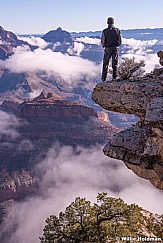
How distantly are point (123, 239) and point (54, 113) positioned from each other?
6758 inches

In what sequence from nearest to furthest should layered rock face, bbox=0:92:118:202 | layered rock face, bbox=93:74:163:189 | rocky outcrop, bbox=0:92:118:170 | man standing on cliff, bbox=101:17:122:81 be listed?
1. layered rock face, bbox=93:74:163:189
2. man standing on cliff, bbox=101:17:122:81
3. layered rock face, bbox=0:92:118:202
4. rocky outcrop, bbox=0:92:118:170

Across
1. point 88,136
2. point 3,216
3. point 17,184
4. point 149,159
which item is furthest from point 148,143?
point 88,136

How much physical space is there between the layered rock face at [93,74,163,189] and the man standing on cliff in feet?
6.54

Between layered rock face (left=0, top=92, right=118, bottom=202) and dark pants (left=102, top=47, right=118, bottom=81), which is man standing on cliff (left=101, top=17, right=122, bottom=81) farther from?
layered rock face (left=0, top=92, right=118, bottom=202)

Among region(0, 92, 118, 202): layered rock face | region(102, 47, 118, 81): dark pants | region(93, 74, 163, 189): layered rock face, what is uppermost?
region(102, 47, 118, 81): dark pants

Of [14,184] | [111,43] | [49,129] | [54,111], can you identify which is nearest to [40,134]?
[49,129]

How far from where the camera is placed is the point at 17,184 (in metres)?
142

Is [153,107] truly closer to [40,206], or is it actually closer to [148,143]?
[148,143]

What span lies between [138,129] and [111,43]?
5687mm

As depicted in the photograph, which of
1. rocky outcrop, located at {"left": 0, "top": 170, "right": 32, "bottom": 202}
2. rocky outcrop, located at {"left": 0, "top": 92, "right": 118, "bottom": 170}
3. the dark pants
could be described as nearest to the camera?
the dark pants

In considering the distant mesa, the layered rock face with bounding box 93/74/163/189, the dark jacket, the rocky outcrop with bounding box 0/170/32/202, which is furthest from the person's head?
the distant mesa

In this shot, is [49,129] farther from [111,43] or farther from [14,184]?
[111,43]

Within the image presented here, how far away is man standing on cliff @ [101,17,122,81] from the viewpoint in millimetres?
23797

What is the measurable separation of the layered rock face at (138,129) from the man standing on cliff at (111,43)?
1.99 m
